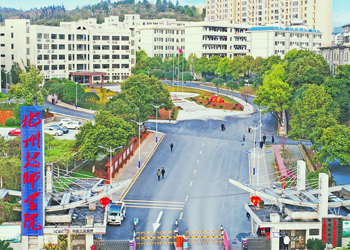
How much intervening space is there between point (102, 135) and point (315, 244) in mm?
25725

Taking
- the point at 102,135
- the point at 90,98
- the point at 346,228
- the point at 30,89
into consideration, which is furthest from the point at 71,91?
the point at 346,228

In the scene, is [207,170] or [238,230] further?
[207,170]

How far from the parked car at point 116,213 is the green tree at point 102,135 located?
34.6 ft

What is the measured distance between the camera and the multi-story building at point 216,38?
475 ft

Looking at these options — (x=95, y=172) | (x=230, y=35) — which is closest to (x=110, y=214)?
(x=95, y=172)

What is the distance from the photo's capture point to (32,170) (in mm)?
35438

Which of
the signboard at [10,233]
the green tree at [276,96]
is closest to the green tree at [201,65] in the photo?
the green tree at [276,96]

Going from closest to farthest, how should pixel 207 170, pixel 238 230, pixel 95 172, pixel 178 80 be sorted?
1. pixel 238 230
2. pixel 95 172
3. pixel 207 170
4. pixel 178 80

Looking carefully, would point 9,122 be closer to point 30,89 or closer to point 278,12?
point 30,89

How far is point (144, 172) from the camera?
190 ft

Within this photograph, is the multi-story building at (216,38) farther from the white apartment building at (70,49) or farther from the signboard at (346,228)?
the signboard at (346,228)

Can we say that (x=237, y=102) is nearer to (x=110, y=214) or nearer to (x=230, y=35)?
(x=230, y=35)

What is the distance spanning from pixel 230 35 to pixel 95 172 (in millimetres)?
100397

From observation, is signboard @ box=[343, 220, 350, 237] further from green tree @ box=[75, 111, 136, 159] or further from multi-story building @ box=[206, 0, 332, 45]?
multi-story building @ box=[206, 0, 332, 45]
